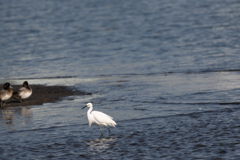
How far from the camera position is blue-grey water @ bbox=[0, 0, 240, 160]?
984 centimetres

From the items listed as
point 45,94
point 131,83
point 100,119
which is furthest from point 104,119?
point 131,83

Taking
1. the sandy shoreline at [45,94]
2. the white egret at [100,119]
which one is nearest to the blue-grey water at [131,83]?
the white egret at [100,119]

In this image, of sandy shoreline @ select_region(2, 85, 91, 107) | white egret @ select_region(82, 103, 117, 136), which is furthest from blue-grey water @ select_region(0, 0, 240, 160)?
sandy shoreline @ select_region(2, 85, 91, 107)

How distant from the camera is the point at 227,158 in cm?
874

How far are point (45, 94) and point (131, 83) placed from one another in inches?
128

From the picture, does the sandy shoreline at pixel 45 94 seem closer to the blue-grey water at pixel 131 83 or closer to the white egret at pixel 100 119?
the blue-grey water at pixel 131 83

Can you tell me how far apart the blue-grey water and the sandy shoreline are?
1.74 feet

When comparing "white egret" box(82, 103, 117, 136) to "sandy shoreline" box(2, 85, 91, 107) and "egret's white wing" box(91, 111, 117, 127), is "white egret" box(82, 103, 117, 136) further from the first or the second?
"sandy shoreline" box(2, 85, 91, 107)

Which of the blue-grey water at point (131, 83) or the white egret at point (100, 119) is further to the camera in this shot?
the white egret at point (100, 119)

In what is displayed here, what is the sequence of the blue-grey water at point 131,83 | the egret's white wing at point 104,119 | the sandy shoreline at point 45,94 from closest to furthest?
1. the blue-grey water at point 131,83
2. the egret's white wing at point 104,119
3. the sandy shoreline at point 45,94

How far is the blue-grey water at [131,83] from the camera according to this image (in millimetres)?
9844

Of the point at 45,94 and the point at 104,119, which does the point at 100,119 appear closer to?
the point at 104,119

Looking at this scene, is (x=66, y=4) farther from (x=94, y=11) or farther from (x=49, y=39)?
(x=49, y=39)

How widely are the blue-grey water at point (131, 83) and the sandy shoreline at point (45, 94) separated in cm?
53
